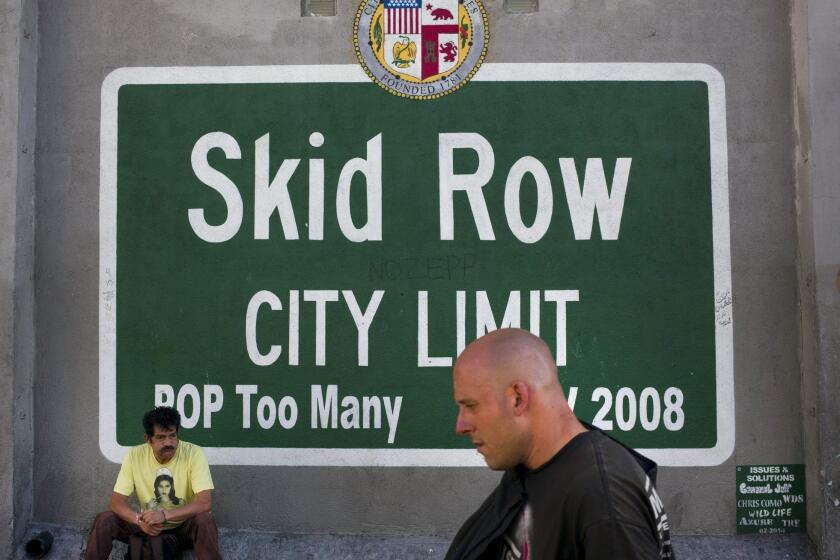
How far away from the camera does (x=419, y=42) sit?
5.94m

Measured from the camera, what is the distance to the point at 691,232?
5.84 metres

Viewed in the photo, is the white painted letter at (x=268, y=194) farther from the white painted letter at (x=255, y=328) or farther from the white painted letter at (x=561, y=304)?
the white painted letter at (x=561, y=304)

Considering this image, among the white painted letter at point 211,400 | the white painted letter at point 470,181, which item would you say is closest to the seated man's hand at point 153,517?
the white painted letter at point 211,400

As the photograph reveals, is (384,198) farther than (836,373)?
Yes

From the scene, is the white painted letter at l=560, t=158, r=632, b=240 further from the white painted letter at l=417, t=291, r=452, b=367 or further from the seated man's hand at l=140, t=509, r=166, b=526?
the seated man's hand at l=140, t=509, r=166, b=526

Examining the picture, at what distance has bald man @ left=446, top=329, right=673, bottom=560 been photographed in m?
2.32

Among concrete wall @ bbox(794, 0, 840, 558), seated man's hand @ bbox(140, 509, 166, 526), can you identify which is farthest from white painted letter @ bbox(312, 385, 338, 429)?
Result: concrete wall @ bbox(794, 0, 840, 558)

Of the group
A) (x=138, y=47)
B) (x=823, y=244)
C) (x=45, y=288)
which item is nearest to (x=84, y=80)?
(x=138, y=47)

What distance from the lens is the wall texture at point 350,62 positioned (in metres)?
5.77

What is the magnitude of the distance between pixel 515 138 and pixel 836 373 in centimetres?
254

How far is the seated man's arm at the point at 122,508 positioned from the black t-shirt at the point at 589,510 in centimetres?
342

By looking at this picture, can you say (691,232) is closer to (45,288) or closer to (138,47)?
(138,47)

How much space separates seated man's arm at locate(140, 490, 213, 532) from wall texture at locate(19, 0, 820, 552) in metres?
0.52

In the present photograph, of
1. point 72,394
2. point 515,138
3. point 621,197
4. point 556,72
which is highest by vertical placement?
point 556,72
